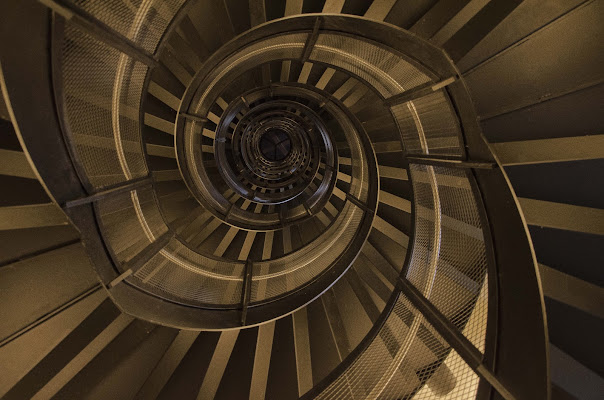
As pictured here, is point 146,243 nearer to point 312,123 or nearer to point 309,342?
point 309,342

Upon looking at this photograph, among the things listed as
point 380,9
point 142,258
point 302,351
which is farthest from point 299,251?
point 380,9

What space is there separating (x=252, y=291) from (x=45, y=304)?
2547 millimetres

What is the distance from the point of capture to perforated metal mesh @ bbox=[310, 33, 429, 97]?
11.2 ft

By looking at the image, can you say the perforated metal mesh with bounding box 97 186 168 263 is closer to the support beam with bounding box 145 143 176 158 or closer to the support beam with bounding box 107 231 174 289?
the support beam with bounding box 107 231 174 289

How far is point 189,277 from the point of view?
4.13 metres

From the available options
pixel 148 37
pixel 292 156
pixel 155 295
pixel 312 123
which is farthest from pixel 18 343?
pixel 292 156

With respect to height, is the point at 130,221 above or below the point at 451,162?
below

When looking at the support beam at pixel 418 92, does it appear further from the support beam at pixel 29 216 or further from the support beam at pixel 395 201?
the support beam at pixel 29 216

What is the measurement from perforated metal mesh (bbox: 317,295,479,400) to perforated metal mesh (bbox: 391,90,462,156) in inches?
71.9

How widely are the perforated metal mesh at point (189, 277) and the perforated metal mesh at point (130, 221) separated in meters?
0.27

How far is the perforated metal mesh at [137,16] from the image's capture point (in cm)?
228

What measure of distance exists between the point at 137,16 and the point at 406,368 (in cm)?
426

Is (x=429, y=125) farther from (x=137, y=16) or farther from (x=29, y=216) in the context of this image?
(x=29, y=216)

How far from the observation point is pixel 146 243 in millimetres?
3617
